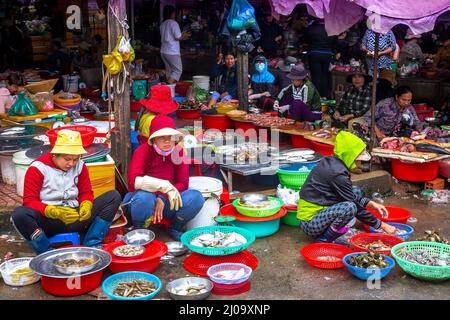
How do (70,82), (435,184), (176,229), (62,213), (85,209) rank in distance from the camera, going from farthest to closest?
(70,82)
(435,184)
(176,229)
(85,209)
(62,213)

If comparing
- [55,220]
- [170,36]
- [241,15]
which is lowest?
[55,220]

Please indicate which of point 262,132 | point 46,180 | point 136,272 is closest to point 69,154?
point 46,180

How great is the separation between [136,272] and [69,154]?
1107mm

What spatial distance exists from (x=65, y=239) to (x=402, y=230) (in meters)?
3.21

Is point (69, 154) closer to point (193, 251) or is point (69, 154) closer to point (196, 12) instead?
point (193, 251)

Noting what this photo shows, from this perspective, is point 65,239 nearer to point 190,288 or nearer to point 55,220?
point 55,220

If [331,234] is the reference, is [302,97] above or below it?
above

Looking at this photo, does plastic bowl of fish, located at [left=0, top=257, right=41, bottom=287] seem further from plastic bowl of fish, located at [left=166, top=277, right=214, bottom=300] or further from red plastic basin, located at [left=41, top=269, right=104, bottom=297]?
plastic bowl of fish, located at [left=166, top=277, right=214, bottom=300]

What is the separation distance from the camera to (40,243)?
4875mm

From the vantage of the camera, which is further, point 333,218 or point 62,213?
point 333,218

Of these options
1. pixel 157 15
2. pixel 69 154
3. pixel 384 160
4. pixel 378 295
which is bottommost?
pixel 378 295

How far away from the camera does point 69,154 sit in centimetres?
485

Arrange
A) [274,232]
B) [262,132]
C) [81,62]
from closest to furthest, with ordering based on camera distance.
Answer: [274,232] → [262,132] → [81,62]

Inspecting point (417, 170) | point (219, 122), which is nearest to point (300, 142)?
point (219, 122)
